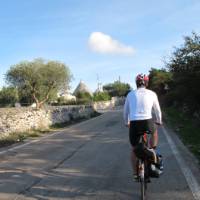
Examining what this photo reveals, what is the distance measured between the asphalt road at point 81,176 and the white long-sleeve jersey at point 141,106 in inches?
52.5

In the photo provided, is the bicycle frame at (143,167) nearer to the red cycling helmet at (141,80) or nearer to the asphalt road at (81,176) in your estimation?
the asphalt road at (81,176)

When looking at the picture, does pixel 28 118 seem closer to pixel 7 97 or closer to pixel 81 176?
Result: pixel 81 176

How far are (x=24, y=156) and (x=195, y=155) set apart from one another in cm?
498

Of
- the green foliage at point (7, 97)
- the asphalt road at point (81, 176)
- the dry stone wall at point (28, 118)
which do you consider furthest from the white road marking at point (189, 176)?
the green foliage at point (7, 97)

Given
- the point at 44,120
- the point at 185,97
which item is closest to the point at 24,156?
the point at 44,120

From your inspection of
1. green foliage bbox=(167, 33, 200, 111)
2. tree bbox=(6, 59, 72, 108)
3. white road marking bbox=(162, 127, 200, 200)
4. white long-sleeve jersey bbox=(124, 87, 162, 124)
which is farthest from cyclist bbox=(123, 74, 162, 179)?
tree bbox=(6, 59, 72, 108)

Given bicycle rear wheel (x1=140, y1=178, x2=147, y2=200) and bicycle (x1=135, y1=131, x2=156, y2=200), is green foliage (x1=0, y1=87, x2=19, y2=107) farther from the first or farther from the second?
bicycle rear wheel (x1=140, y1=178, x2=147, y2=200)

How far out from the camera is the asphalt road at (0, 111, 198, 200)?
7.39m

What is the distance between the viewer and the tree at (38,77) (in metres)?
67.1

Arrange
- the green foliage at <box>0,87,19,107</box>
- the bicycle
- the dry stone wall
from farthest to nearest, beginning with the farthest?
1. the green foliage at <box>0,87,19,107</box>
2. the dry stone wall
3. the bicycle

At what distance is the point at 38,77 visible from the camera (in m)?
66.9

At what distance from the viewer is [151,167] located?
23.1 ft

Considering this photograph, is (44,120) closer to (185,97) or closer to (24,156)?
(185,97)

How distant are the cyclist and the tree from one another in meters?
60.2
